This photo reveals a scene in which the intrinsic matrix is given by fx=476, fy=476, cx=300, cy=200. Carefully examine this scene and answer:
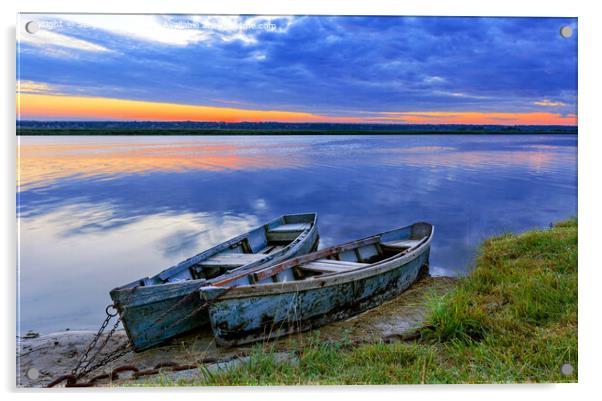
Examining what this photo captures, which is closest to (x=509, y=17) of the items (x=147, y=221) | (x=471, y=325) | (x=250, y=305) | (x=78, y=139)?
(x=471, y=325)

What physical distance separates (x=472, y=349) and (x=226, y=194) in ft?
13.6

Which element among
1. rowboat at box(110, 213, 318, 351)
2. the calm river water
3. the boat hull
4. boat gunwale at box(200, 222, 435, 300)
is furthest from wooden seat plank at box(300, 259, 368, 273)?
the calm river water

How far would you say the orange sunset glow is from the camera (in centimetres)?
407

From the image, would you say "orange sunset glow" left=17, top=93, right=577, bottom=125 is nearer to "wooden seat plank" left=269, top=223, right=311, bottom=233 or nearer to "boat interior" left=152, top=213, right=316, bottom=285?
"boat interior" left=152, top=213, right=316, bottom=285

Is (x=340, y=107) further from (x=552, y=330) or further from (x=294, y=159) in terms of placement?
(x=552, y=330)

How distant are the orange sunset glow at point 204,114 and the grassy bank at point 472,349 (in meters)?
1.14

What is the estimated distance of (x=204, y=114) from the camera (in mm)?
4824

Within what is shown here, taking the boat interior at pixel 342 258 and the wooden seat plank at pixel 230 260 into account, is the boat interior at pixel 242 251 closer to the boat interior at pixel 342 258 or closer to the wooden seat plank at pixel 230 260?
the wooden seat plank at pixel 230 260

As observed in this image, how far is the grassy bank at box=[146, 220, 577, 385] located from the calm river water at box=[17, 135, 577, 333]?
0.76 m

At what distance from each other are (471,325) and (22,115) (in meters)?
4.08

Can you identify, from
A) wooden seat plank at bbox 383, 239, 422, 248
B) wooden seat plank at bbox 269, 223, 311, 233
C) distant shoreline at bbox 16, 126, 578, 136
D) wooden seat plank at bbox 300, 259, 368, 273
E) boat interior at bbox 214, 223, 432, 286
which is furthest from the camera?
wooden seat plank at bbox 269, 223, 311, 233

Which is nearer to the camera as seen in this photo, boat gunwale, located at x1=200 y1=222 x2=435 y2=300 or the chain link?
the chain link

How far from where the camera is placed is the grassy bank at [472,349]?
3.68 meters

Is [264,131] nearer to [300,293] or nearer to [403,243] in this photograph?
[300,293]
